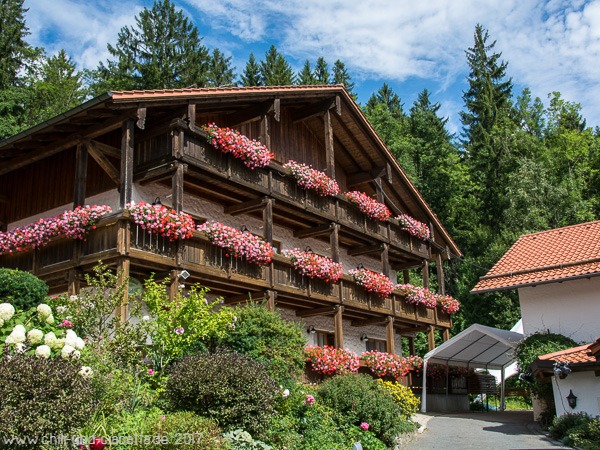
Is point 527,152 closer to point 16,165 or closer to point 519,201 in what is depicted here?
point 519,201

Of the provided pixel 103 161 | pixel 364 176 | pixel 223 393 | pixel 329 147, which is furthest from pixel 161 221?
pixel 364 176

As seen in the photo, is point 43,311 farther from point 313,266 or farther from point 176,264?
point 313,266

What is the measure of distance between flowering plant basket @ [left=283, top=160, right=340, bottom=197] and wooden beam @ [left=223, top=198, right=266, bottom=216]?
4.85 feet

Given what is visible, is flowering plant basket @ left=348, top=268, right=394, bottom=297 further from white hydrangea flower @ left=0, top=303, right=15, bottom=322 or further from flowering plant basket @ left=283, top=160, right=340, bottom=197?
white hydrangea flower @ left=0, top=303, right=15, bottom=322

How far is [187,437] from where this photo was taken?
28.4 feet

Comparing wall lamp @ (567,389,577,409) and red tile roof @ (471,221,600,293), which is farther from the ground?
red tile roof @ (471,221,600,293)

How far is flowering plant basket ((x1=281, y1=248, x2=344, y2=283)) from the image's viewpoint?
61.0 ft

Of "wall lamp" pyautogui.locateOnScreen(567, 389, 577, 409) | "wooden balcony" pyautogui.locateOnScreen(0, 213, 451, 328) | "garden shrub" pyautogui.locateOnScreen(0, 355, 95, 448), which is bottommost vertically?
"wall lamp" pyautogui.locateOnScreen(567, 389, 577, 409)

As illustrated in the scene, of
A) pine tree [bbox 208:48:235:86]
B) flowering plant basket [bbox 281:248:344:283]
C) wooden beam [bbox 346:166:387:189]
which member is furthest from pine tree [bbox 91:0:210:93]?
flowering plant basket [bbox 281:248:344:283]

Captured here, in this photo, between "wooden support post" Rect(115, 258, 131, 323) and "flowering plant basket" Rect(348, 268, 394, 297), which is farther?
"flowering plant basket" Rect(348, 268, 394, 297)

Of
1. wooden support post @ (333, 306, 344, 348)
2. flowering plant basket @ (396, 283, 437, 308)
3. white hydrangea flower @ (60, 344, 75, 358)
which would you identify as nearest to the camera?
white hydrangea flower @ (60, 344, 75, 358)

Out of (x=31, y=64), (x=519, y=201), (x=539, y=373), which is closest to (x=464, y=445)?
(x=539, y=373)

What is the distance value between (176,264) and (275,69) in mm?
33448

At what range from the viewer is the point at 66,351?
8922 millimetres
